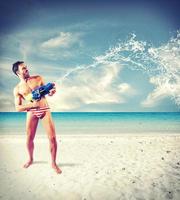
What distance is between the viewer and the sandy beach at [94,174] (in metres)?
3.56

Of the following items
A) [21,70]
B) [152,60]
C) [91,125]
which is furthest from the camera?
[91,125]

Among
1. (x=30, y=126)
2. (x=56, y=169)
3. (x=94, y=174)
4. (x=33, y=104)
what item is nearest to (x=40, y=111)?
(x=33, y=104)

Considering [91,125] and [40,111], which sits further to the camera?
[91,125]

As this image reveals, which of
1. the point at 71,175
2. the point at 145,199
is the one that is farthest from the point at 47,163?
the point at 145,199

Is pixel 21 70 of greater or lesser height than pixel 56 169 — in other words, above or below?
above

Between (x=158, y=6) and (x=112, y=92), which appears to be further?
(x=112, y=92)

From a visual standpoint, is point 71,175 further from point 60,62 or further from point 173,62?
Result: point 173,62

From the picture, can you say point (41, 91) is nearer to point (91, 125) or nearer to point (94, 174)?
point (94, 174)

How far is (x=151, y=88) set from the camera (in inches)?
205

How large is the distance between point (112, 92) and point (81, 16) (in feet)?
5.30

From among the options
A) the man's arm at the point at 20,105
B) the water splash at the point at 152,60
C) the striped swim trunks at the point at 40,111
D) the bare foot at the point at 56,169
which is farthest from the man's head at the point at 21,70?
the bare foot at the point at 56,169

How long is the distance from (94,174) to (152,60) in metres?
2.23

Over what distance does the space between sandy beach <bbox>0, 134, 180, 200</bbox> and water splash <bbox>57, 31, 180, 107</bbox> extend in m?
1.19

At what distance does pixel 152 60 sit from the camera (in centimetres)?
496
